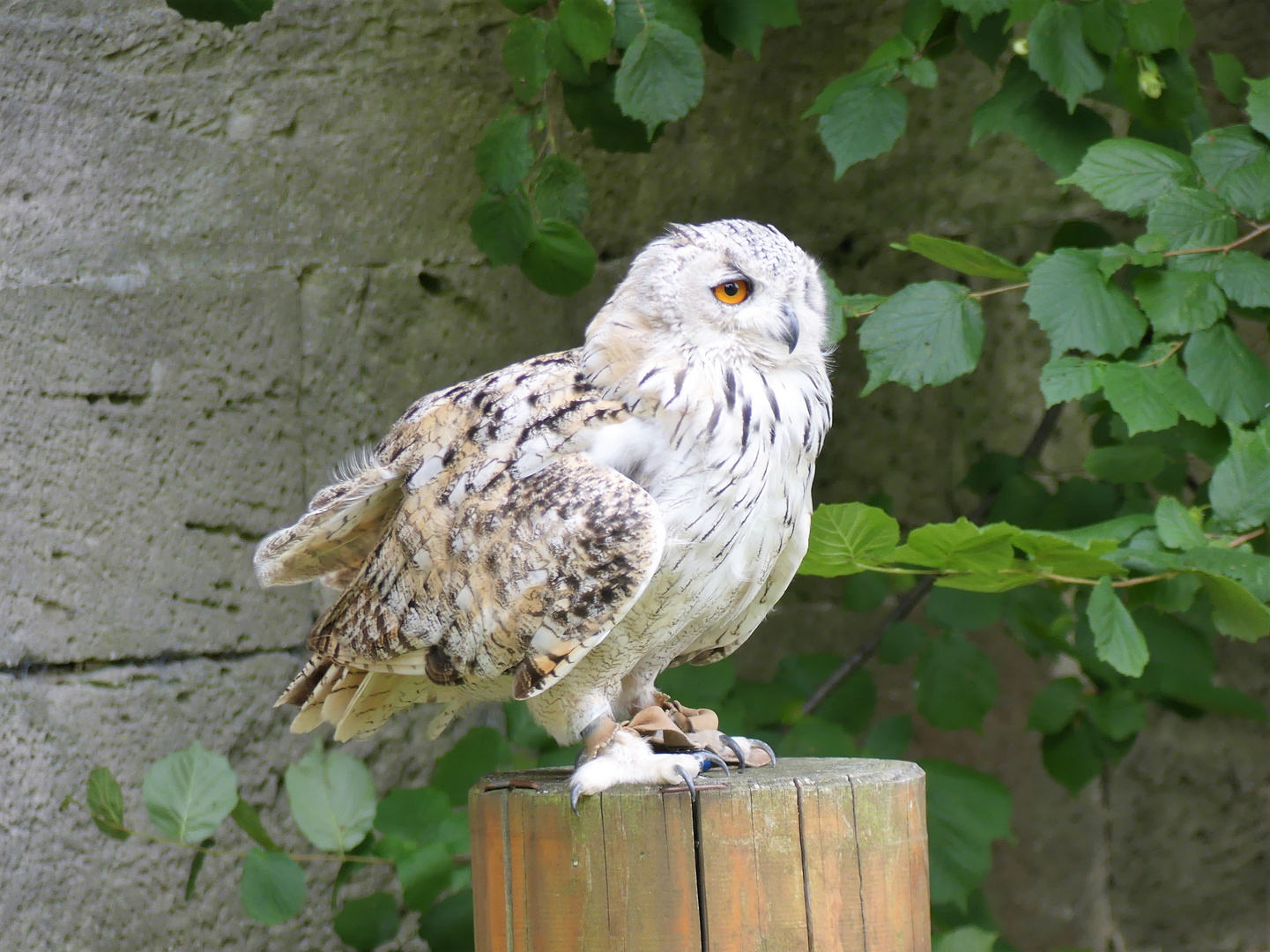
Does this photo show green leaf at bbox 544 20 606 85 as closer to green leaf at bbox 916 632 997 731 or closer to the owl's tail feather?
the owl's tail feather

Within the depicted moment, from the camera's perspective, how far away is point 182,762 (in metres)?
2.38

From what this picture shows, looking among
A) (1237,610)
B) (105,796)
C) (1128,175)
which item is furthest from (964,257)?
(105,796)

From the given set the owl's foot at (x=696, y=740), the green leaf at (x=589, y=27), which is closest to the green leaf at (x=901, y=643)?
the owl's foot at (x=696, y=740)

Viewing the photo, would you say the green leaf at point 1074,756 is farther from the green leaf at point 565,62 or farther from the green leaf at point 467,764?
the green leaf at point 565,62

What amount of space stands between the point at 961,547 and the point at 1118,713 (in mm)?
1063

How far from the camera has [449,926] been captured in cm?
249

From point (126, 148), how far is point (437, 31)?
0.89 meters

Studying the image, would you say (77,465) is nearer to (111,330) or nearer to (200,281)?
(111,330)

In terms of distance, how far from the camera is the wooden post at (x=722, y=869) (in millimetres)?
1554

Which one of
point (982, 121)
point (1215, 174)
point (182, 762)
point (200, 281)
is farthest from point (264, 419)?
point (1215, 174)

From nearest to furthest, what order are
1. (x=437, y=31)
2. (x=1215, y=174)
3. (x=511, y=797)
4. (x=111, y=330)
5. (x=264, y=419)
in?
(x=511, y=797) → (x=1215, y=174) → (x=111, y=330) → (x=264, y=419) → (x=437, y=31)

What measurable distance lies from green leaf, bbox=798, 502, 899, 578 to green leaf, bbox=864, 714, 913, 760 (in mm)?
927

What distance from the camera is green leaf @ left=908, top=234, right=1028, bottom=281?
2.31 meters

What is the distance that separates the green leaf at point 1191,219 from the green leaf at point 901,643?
1.15m
